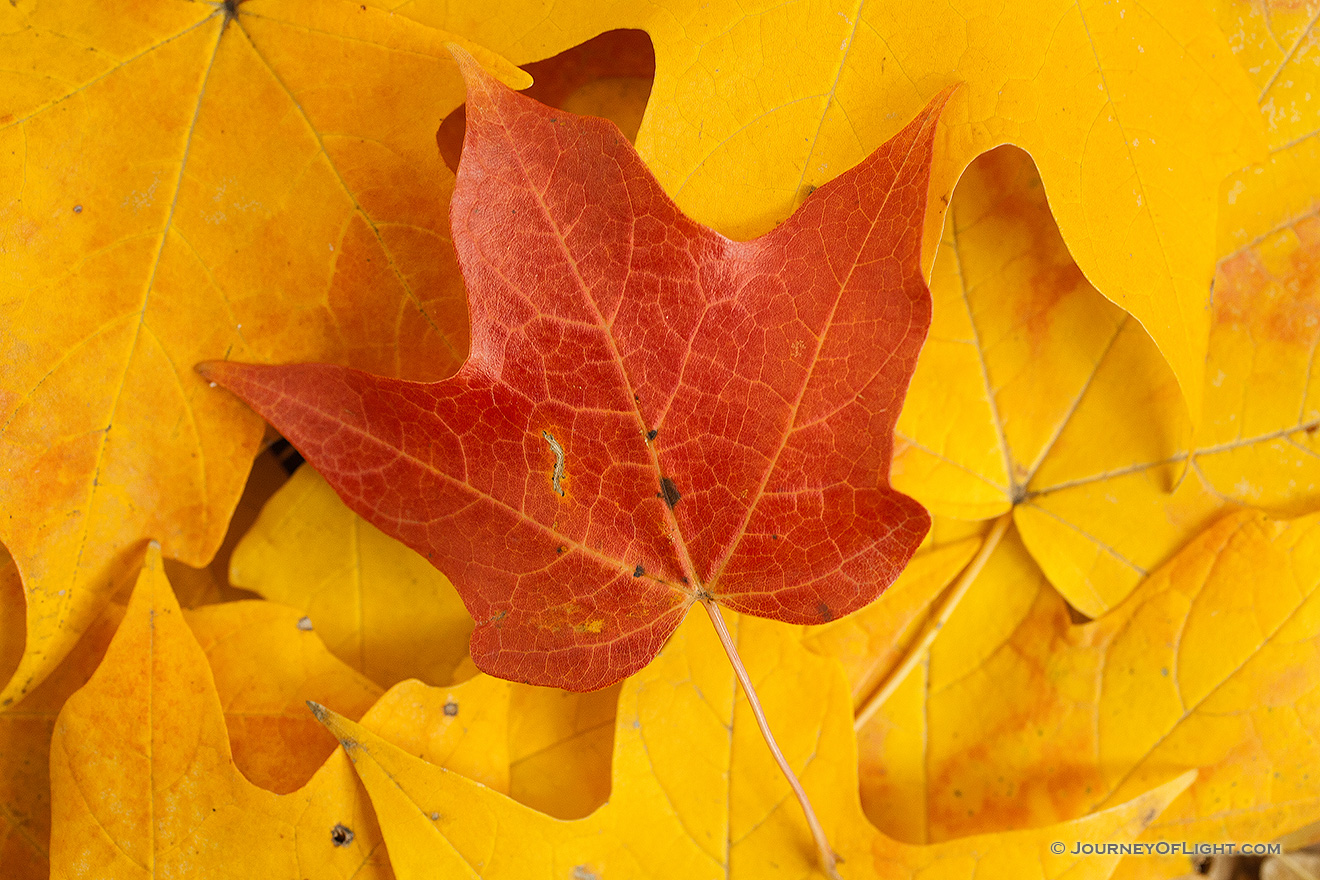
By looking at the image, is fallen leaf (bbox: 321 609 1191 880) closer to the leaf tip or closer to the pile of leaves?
the pile of leaves

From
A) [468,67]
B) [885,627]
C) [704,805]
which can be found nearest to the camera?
[468,67]

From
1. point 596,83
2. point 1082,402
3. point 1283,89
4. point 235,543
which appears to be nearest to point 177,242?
point 235,543

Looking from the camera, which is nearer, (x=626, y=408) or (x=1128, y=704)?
(x=626, y=408)

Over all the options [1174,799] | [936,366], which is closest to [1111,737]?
[1174,799]

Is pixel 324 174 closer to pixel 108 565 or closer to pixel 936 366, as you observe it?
pixel 108 565

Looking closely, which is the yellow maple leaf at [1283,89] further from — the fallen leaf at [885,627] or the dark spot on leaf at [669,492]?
the dark spot on leaf at [669,492]

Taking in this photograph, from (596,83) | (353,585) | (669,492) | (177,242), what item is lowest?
(353,585)

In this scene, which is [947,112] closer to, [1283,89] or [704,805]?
[1283,89]
